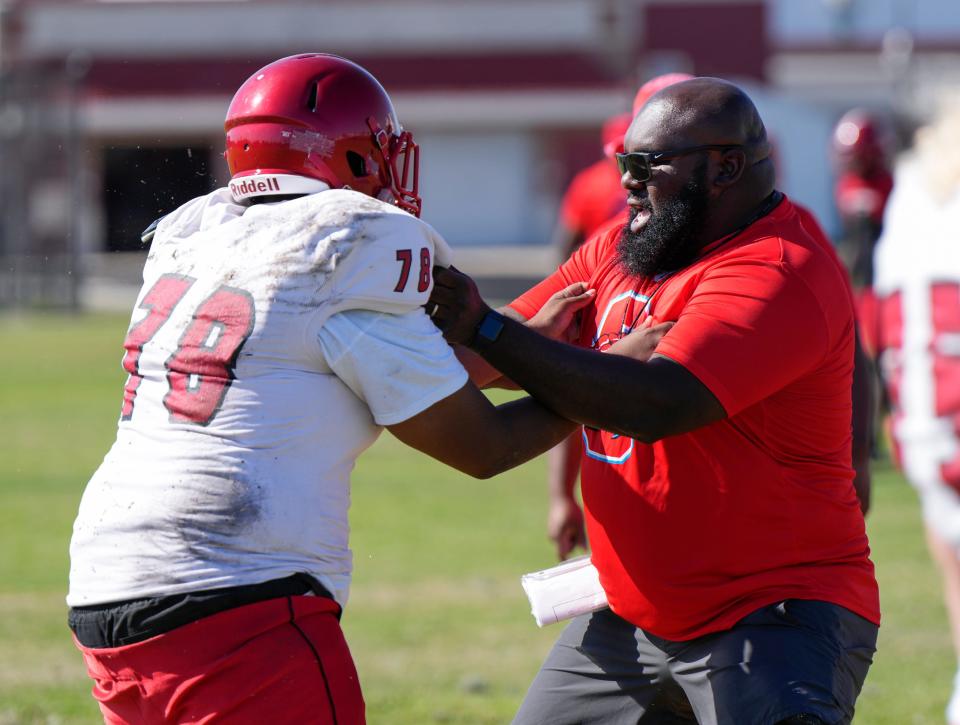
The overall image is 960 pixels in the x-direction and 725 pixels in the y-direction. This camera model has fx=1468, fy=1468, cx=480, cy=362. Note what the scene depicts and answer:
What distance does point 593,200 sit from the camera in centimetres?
809

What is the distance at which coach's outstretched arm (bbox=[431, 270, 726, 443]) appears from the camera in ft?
10.3

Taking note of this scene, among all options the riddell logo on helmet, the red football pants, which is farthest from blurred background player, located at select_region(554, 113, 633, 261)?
the red football pants

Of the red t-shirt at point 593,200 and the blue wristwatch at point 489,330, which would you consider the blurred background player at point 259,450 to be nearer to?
the blue wristwatch at point 489,330

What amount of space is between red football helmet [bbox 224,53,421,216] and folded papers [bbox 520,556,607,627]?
43.2 inches

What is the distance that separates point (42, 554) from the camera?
866cm

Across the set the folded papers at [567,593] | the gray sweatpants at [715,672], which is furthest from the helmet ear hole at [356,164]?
the gray sweatpants at [715,672]

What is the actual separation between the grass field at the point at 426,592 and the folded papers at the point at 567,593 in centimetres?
205

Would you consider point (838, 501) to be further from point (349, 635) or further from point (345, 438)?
point (349, 635)

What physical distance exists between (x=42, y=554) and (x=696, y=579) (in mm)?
6168

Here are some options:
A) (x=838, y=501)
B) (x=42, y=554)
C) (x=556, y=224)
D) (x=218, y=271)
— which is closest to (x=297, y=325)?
(x=218, y=271)

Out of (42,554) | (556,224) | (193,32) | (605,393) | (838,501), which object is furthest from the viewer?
(556,224)

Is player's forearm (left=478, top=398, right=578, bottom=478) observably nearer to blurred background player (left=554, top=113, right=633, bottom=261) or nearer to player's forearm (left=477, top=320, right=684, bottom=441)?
player's forearm (left=477, top=320, right=684, bottom=441)

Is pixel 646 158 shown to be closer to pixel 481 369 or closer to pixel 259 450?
pixel 481 369

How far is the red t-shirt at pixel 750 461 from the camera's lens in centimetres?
318
